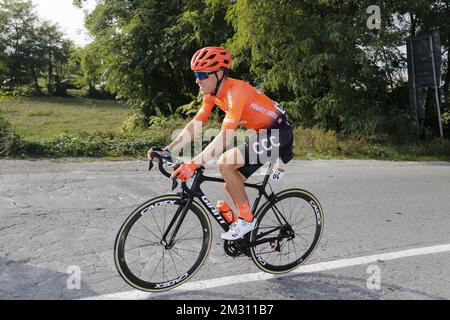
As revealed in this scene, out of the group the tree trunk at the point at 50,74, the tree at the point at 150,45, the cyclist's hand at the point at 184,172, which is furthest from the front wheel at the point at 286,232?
the tree trunk at the point at 50,74

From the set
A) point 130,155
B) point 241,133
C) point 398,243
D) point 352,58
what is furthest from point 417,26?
point 398,243

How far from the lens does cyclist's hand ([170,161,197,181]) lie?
3328 millimetres

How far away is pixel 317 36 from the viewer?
13.6 meters

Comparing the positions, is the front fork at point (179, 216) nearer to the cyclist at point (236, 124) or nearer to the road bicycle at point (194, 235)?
the road bicycle at point (194, 235)

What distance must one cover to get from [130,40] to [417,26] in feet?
39.8

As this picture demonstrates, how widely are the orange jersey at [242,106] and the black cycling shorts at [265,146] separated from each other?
88 millimetres

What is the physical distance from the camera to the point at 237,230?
377cm

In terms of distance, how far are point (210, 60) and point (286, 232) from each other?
187cm

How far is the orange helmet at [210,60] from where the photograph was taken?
363 cm

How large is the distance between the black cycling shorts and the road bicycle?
0.15 metres

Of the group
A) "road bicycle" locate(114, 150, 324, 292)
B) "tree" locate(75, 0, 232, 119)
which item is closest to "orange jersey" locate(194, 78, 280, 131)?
"road bicycle" locate(114, 150, 324, 292)

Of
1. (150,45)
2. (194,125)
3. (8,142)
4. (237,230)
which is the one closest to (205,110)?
(194,125)

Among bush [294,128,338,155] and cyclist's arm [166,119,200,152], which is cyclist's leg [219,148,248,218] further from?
bush [294,128,338,155]
